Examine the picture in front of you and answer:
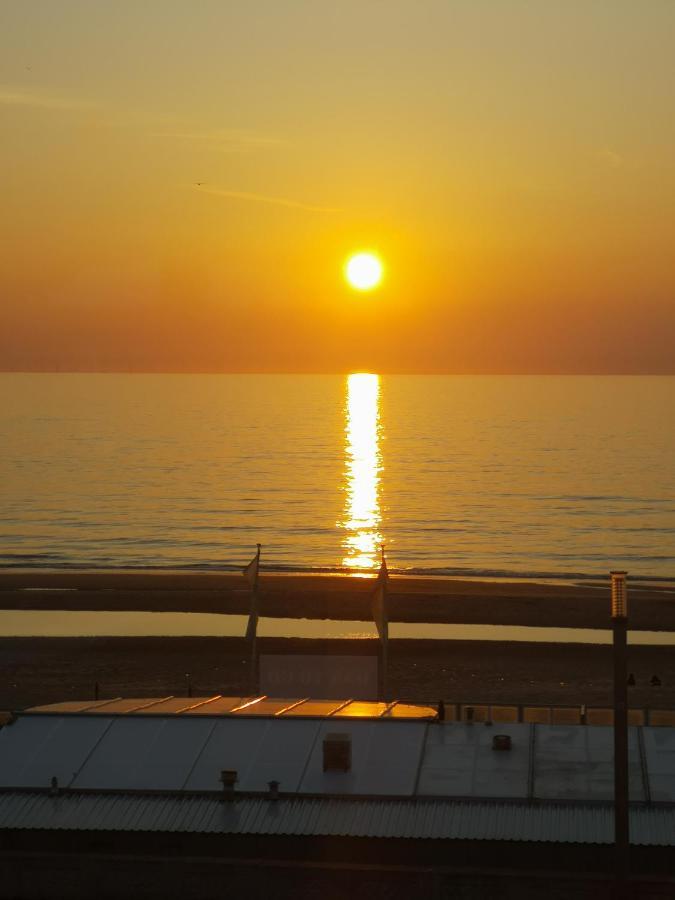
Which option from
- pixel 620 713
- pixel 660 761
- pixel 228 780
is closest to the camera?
pixel 620 713

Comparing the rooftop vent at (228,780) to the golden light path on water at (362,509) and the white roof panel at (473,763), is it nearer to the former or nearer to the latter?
the white roof panel at (473,763)

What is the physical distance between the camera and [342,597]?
6338cm

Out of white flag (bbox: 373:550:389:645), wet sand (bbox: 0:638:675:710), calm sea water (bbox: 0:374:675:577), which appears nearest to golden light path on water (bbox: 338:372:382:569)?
calm sea water (bbox: 0:374:675:577)

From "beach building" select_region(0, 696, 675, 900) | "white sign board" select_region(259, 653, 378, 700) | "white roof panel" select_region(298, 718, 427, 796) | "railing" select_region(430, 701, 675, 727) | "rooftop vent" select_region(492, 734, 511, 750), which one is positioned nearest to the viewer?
"beach building" select_region(0, 696, 675, 900)

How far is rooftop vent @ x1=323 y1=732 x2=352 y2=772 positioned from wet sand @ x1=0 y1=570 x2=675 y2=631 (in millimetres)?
35979

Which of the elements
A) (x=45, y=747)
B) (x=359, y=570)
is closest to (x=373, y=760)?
(x=45, y=747)

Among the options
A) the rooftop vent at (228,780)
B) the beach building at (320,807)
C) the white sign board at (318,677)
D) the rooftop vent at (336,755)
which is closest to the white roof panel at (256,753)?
the beach building at (320,807)

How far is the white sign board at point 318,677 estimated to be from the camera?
3086 cm

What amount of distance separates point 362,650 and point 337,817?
28.8 metres

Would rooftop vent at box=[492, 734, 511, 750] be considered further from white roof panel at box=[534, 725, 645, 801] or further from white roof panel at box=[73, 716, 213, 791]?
white roof panel at box=[73, 716, 213, 791]

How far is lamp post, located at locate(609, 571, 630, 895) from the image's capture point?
644 inches

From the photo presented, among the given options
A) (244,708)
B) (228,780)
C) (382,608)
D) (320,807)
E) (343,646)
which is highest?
(382,608)

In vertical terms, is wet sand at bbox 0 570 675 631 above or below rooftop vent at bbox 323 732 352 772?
above

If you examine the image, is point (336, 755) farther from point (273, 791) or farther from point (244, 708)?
point (244, 708)
